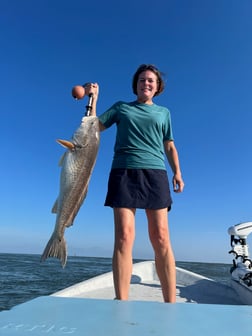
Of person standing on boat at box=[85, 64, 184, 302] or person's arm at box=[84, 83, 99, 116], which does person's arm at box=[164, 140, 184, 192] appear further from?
person's arm at box=[84, 83, 99, 116]

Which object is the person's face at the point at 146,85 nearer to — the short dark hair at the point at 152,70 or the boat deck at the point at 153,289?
the short dark hair at the point at 152,70

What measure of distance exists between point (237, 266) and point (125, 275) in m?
3.16

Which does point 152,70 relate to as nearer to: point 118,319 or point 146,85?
point 146,85

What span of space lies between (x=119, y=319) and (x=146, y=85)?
2511mm

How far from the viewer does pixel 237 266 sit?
5.78 meters

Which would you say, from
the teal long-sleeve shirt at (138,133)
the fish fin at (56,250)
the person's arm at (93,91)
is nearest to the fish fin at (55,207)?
the fish fin at (56,250)

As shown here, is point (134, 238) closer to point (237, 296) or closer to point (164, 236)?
point (164, 236)

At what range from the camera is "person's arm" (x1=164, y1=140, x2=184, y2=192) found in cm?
374

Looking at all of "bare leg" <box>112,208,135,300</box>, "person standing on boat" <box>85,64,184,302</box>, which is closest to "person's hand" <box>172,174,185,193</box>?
"person standing on boat" <box>85,64,184,302</box>

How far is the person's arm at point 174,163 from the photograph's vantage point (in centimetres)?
374

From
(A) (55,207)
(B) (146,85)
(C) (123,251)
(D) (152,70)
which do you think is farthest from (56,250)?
(D) (152,70)

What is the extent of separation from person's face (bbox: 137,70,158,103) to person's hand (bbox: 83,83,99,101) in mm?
455

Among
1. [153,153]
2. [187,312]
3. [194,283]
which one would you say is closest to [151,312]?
[187,312]

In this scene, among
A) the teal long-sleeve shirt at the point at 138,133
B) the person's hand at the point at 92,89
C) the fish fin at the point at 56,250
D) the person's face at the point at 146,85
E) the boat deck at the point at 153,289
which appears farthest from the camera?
the boat deck at the point at 153,289
